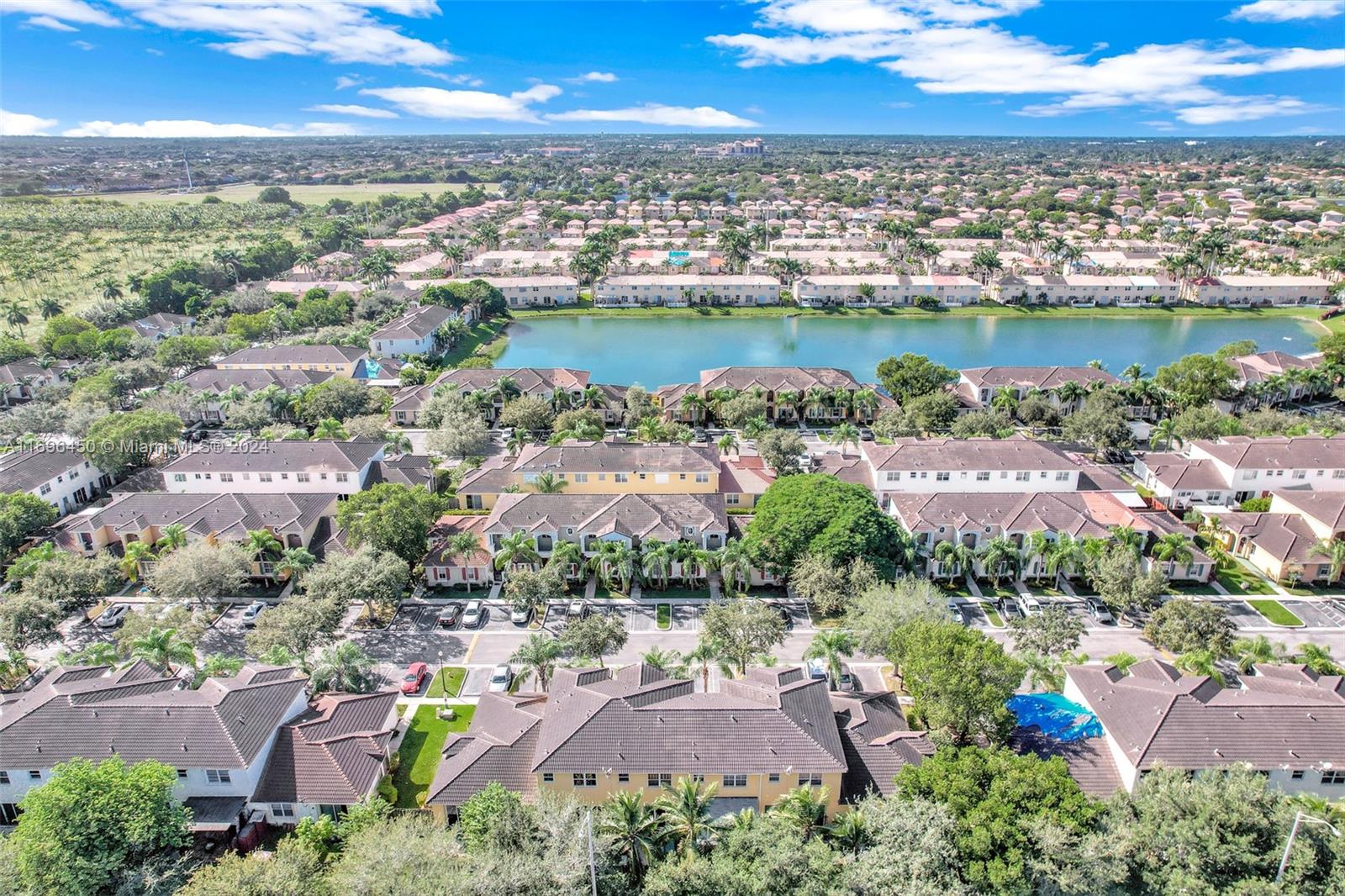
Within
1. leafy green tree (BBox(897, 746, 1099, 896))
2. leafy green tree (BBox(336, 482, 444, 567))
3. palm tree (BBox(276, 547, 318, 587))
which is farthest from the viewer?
leafy green tree (BBox(336, 482, 444, 567))

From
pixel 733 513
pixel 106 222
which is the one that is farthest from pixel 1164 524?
pixel 106 222

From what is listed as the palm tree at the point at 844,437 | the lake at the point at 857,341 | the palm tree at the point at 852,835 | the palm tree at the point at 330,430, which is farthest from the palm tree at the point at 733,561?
the lake at the point at 857,341

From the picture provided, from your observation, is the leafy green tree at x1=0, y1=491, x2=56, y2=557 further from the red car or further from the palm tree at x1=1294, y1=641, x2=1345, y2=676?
the palm tree at x1=1294, y1=641, x2=1345, y2=676

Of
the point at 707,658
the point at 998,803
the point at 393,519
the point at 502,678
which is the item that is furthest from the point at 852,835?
the point at 393,519

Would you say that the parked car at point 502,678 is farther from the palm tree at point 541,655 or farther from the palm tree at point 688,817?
the palm tree at point 688,817

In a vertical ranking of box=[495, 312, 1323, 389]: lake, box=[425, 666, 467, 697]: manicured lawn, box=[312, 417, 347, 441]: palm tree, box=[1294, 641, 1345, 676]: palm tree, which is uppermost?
box=[495, 312, 1323, 389]: lake

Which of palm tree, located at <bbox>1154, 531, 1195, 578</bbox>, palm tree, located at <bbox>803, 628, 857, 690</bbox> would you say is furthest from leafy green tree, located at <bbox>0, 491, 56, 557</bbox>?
palm tree, located at <bbox>1154, 531, 1195, 578</bbox>
